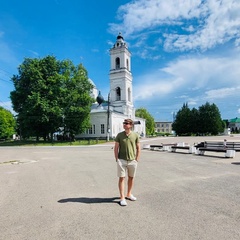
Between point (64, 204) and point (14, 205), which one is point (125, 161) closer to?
point (64, 204)

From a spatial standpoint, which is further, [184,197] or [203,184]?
[203,184]

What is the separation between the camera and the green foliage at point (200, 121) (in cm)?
7714

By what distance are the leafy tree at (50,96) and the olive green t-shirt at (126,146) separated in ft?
101

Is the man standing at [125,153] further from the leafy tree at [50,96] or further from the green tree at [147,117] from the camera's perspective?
the green tree at [147,117]

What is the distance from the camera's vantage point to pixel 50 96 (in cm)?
3641

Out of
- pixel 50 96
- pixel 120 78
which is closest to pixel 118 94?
pixel 120 78

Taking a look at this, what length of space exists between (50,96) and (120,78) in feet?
75.9

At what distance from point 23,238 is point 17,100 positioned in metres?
39.2

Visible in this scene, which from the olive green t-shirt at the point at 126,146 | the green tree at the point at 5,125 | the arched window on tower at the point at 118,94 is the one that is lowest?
the olive green t-shirt at the point at 126,146

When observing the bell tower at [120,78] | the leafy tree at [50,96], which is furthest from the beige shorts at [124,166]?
the bell tower at [120,78]

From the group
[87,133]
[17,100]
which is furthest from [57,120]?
[87,133]

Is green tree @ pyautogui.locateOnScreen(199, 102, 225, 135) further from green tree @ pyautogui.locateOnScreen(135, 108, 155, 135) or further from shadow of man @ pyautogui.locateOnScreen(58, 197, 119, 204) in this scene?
shadow of man @ pyautogui.locateOnScreen(58, 197, 119, 204)

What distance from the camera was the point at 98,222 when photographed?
4.22 metres

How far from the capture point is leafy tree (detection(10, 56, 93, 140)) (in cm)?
3541
